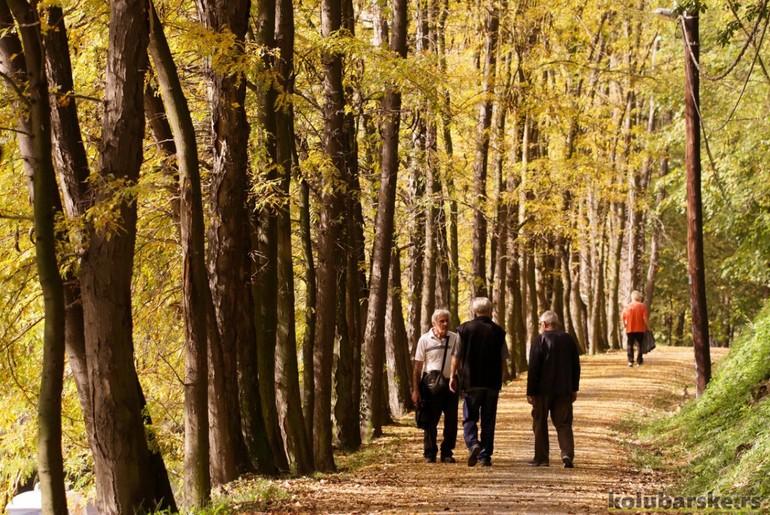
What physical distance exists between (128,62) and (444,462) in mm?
7230

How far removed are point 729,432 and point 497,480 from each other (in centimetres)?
331

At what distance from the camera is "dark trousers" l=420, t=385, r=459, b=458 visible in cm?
1340

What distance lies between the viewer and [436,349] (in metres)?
13.3

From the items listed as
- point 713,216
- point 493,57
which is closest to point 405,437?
point 493,57

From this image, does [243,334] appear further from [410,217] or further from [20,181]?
[410,217]

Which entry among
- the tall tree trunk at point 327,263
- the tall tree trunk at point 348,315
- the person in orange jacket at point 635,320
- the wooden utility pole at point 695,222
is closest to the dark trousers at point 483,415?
the tall tree trunk at point 327,263

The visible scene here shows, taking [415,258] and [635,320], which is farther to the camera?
[635,320]

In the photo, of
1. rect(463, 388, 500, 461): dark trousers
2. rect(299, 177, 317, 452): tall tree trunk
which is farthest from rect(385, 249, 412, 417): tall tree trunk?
rect(463, 388, 500, 461): dark trousers

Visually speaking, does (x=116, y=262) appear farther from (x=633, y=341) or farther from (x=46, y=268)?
(x=633, y=341)

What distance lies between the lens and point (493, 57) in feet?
82.4

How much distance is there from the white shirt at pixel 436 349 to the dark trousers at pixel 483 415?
493 millimetres

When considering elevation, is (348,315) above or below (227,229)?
below

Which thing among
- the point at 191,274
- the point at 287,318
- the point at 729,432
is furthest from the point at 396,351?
the point at 191,274

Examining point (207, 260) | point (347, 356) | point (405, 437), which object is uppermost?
point (207, 260)
